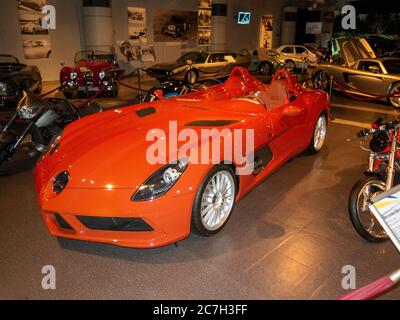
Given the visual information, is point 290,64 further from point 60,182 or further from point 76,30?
point 60,182

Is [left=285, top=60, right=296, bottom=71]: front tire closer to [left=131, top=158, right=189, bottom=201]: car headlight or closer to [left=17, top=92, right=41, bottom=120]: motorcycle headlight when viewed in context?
[left=17, top=92, right=41, bottom=120]: motorcycle headlight

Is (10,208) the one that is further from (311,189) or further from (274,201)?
(311,189)

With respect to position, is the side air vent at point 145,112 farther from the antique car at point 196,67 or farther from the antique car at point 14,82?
the antique car at point 196,67

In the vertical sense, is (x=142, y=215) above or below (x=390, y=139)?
below

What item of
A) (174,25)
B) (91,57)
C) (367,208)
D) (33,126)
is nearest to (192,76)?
(91,57)

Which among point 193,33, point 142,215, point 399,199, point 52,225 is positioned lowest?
point 52,225

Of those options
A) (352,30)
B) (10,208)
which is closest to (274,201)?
(10,208)

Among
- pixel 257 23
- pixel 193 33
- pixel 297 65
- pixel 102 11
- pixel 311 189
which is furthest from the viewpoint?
pixel 257 23

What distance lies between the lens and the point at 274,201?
3.66 m

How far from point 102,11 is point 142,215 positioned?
40.4 feet

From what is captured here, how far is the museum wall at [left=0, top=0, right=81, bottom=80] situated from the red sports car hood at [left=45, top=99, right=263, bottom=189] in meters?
9.95

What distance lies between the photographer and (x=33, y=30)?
12.0 m

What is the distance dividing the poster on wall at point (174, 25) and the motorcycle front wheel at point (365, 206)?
48.4 ft

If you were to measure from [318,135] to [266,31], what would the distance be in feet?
62.3
